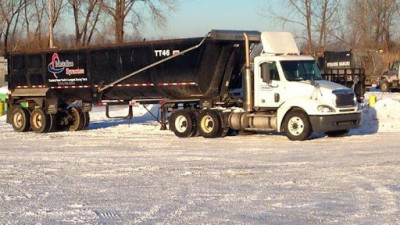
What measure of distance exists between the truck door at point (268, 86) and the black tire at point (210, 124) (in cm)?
146

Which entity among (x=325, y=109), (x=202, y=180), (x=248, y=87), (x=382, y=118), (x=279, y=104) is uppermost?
(x=248, y=87)

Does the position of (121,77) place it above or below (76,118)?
above

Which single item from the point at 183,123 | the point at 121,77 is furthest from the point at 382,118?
the point at 121,77

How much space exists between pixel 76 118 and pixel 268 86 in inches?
320

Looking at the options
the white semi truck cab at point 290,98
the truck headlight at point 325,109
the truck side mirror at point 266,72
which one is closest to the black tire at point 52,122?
the white semi truck cab at point 290,98

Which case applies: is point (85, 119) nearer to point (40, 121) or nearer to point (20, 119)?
point (40, 121)

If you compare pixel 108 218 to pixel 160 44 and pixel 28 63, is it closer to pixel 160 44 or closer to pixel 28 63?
pixel 160 44

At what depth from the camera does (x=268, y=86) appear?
2162 centimetres

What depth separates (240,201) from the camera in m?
10.8

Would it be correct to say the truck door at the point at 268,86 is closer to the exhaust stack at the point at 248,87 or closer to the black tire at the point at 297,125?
the exhaust stack at the point at 248,87

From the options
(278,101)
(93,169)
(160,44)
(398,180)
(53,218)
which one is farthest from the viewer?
(160,44)

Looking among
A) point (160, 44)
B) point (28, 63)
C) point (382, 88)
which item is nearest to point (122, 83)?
point (160, 44)

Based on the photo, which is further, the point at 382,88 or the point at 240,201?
the point at 382,88

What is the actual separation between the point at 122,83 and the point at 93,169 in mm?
9623
